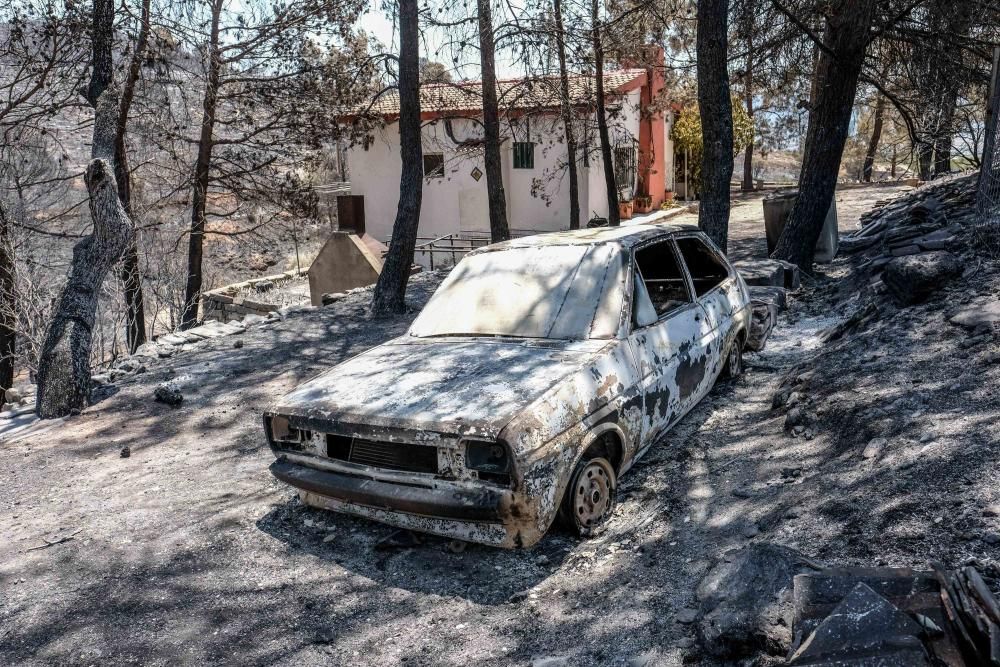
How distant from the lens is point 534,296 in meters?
4.95

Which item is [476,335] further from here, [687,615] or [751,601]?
[751,601]

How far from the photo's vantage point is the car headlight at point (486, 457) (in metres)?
3.60

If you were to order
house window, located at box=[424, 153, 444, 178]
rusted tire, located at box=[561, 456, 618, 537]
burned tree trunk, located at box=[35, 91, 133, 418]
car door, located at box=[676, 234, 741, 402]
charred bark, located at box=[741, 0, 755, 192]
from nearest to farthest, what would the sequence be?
rusted tire, located at box=[561, 456, 618, 537]
car door, located at box=[676, 234, 741, 402]
burned tree trunk, located at box=[35, 91, 133, 418]
charred bark, located at box=[741, 0, 755, 192]
house window, located at box=[424, 153, 444, 178]

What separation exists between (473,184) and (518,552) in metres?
21.1

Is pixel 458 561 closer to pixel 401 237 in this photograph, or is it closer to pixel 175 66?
pixel 401 237

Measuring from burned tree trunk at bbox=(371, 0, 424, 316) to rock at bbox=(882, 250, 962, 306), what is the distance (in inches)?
258

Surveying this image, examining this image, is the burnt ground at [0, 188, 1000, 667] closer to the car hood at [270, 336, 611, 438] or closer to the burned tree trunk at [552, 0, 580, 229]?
the car hood at [270, 336, 611, 438]

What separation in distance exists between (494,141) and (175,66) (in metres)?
5.11

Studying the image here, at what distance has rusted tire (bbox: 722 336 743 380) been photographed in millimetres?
6294

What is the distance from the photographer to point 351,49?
659 inches

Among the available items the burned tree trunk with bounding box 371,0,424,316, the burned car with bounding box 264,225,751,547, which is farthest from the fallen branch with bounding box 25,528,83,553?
the burned tree trunk with bounding box 371,0,424,316

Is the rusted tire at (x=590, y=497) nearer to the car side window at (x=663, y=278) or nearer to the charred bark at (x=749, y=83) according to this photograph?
the car side window at (x=663, y=278)

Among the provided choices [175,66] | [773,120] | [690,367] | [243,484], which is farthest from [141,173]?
[773,120]

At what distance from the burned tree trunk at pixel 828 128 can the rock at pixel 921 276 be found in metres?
4.79
